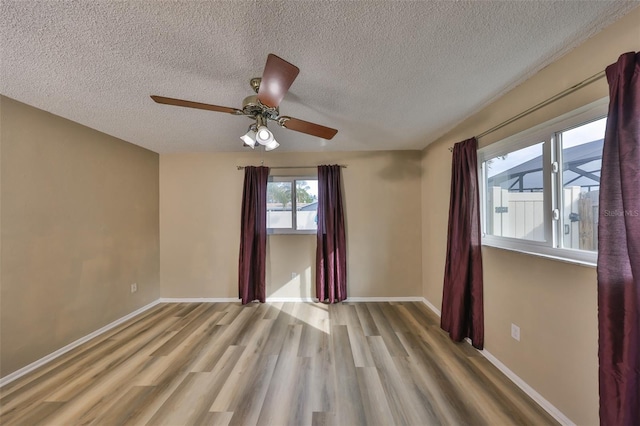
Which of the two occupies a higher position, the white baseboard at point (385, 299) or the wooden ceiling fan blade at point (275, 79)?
the wooden ceiling fan blade at point (275, 79)

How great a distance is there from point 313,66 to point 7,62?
6.21ft

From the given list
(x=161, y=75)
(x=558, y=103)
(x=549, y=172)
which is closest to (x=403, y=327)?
(x=549, y=172)

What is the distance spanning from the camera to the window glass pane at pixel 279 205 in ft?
11.3

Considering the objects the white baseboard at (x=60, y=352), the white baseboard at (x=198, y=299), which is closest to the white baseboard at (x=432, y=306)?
the white baseboard at (x=198, y=299)

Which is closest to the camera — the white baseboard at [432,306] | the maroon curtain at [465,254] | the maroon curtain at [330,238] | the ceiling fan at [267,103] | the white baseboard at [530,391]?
the ceiling fan at [267,103]

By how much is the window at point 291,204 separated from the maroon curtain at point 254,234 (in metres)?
0.16

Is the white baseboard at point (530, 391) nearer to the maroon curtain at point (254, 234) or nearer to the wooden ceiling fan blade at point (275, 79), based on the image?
the wooden ceiling fan blade at point (275, 79)

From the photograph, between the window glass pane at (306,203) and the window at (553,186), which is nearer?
the window at (553,186)

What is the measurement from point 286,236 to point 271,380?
1919 mm

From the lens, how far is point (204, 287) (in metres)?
3.39

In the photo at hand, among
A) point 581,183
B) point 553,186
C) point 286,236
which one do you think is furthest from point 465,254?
point 286,236

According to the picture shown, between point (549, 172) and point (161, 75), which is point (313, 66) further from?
point (549, 172)

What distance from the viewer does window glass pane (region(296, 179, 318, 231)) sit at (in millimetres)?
3424

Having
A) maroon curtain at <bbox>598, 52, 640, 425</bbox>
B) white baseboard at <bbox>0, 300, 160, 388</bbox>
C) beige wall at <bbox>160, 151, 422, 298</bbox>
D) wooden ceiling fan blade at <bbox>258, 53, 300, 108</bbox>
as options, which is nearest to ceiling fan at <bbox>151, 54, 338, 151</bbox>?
wooden ceiling fan blade at <bbox>258, 53, 300, 108</bbox>
